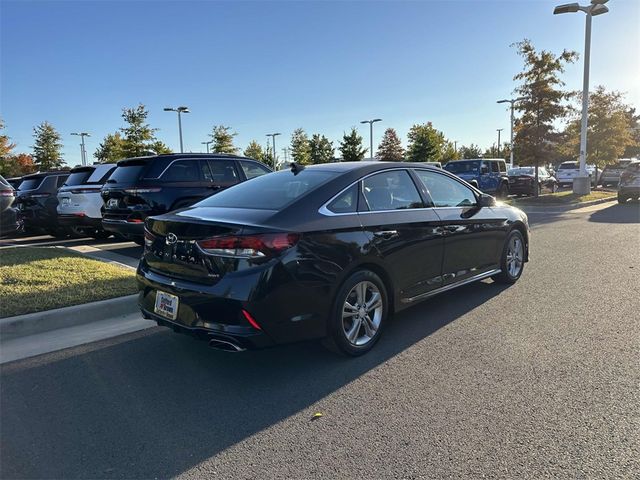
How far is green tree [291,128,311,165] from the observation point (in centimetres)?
5300

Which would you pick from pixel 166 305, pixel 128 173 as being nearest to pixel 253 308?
pixel 166 305

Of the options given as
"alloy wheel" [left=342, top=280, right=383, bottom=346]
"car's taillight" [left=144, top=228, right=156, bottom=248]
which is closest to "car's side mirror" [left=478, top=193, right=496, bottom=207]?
"alloy wheel" [left=342, top=280, right=383, bottom=346]

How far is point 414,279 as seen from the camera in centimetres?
450

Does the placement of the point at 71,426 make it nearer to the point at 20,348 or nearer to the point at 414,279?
the point at 20,348

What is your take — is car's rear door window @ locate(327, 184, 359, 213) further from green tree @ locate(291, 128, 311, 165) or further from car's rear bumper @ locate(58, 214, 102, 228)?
green tree @ locate(291, 128, 311, 165)

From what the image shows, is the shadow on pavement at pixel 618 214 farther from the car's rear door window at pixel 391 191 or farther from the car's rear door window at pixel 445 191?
the car's rear door window at pixel 391 191

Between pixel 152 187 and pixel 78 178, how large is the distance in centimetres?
394

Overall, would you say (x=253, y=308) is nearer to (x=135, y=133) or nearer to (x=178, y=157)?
(x=178, y=157)

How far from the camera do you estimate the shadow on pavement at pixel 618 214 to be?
1285 cm

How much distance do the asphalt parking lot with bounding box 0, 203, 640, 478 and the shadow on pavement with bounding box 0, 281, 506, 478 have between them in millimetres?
12

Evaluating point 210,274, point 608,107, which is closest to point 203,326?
point 210,274

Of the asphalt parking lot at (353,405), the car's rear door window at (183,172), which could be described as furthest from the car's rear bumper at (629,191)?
the car's rear door window at (183,172)

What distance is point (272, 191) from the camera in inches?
168

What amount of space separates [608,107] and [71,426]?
28.4 m
